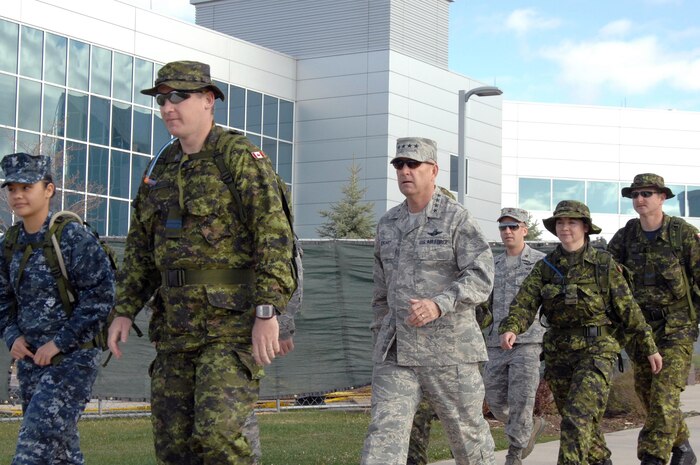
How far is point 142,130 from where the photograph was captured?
123 ft

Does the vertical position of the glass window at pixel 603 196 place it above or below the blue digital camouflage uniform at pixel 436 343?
above

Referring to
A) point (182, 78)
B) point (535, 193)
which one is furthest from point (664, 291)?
point (535, 193)

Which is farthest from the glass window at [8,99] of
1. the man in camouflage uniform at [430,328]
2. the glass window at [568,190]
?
the glass window at [568,190]

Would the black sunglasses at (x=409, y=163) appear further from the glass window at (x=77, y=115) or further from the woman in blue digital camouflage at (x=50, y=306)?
the glass window at (x=77, y=115)

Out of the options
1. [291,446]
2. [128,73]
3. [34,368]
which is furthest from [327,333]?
[128,73]

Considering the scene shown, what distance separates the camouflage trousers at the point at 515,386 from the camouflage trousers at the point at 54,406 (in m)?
3.91

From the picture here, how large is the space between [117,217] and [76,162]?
2.52 metres

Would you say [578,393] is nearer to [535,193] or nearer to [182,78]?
[182,78]

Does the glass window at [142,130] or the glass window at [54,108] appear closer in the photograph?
the glass window at [54,108]

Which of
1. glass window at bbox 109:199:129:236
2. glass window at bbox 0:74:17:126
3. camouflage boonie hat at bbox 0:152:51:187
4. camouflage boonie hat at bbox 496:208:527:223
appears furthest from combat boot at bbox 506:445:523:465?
glass window at bbox 109:199:129:236

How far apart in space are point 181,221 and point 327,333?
30.6ft

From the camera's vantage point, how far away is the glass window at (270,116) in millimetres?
42344

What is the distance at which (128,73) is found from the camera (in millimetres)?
36656

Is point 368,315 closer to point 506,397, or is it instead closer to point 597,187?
point 506,397
